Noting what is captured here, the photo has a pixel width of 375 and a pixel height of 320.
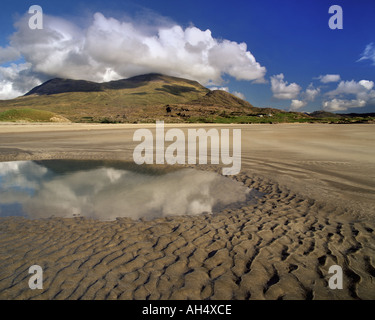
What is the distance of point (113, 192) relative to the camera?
28.6 feet

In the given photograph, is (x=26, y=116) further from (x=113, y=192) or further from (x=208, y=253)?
(x=208, y=253)

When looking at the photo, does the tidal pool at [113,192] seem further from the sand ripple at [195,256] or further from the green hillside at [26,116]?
the green hillside at [26,116]

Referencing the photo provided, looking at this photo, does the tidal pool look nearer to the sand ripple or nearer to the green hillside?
the sand ripple

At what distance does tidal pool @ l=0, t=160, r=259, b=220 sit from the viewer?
23.0 feet

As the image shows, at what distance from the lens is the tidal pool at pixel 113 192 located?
23.0 feet

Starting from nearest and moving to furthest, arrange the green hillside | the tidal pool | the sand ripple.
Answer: the sand ripple, the tidal pool, the green hillside

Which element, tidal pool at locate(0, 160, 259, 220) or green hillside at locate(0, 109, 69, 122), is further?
green hillside at locate(0, 109, 69, 122)

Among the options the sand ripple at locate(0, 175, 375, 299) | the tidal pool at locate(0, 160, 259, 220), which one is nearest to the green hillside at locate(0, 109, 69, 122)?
the tidal pool at locate(0, 160, 259, 220)

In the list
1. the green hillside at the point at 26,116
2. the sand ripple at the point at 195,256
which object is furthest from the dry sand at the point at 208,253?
the green hillside at the point at 26,116

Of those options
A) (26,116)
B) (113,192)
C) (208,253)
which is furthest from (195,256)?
(26,116)

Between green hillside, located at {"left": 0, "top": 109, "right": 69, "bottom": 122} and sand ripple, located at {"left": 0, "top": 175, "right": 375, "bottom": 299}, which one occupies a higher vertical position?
green hillside, located at {"left": 0, "top": 109, "right": 69, "bottom": 122}
